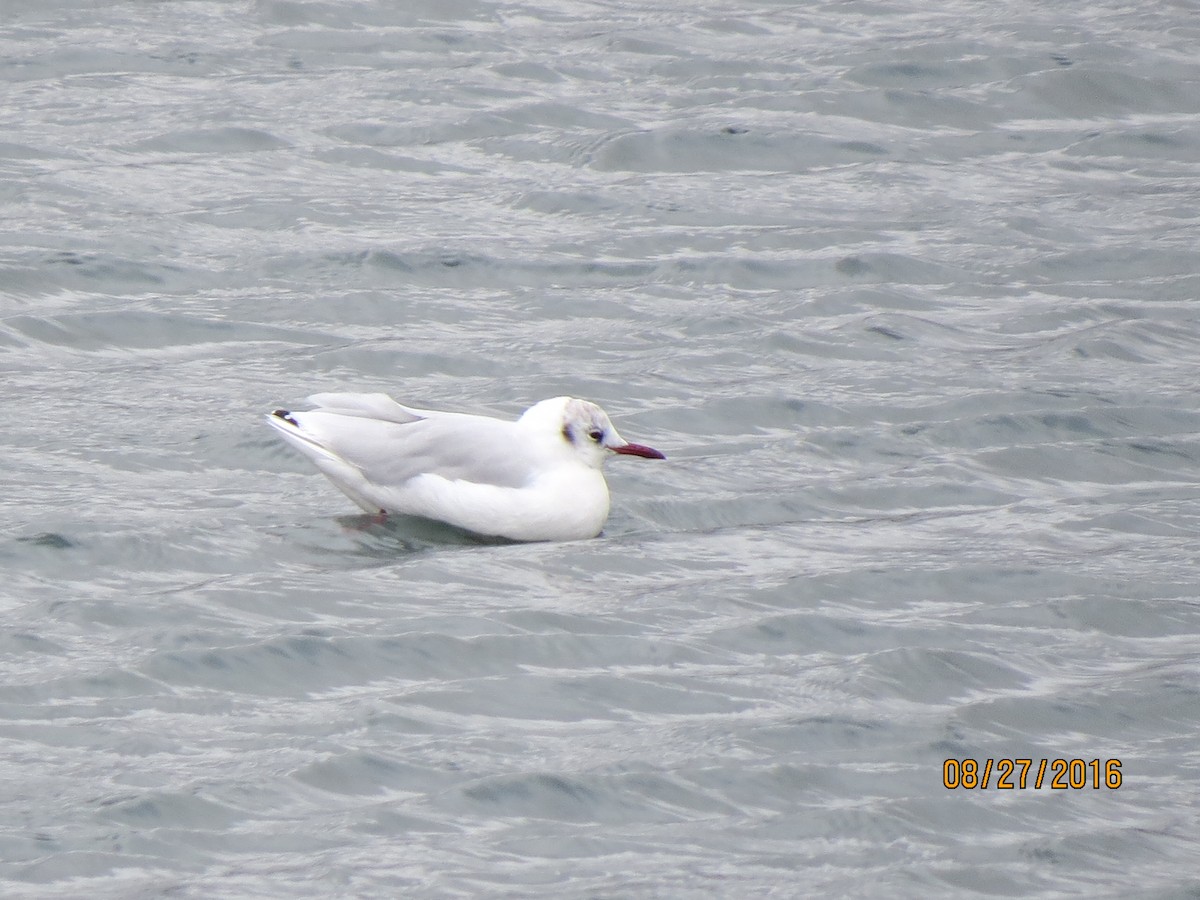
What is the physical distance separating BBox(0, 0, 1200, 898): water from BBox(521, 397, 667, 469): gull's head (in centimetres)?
28

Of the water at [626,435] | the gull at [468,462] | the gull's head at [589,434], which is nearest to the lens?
the water at [626,435]

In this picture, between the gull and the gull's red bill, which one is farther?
the gull's red bill

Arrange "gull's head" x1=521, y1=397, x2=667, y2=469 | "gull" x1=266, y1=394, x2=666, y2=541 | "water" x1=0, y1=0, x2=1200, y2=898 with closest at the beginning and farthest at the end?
"water" x1=0, y1=0, x2=1200, y2=898, "gull" x1=266, y1=394, x2=666, y2=541, "gull's head" x1=521, y1=397, x2=667, y2=469

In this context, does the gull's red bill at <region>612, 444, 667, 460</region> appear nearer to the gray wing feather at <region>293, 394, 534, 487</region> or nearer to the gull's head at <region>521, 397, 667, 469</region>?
the gull's head at <region>521, 397, 667, 469</region>

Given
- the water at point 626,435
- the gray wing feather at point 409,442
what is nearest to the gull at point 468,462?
the gray wing feather at point 409,442

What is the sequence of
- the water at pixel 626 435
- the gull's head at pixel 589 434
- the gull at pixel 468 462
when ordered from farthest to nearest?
the gull's head at pixel 589 434
the gull at pixel 468 462
the water at pixel 626 435

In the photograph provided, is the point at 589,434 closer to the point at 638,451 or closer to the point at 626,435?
the point at 638,451

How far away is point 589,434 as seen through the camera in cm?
795

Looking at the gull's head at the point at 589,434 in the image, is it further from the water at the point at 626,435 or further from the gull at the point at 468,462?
the water at the point at 626,435

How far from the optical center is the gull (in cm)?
775

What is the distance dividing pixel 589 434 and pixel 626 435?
0.83 m

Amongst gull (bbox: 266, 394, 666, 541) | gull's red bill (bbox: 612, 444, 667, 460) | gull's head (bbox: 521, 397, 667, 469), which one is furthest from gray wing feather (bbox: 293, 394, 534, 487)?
gull's red bill (bbox: 612, 444, 667, 460)

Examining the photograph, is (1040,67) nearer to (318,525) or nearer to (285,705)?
(318,525)

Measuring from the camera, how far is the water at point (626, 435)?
5.48 meters
